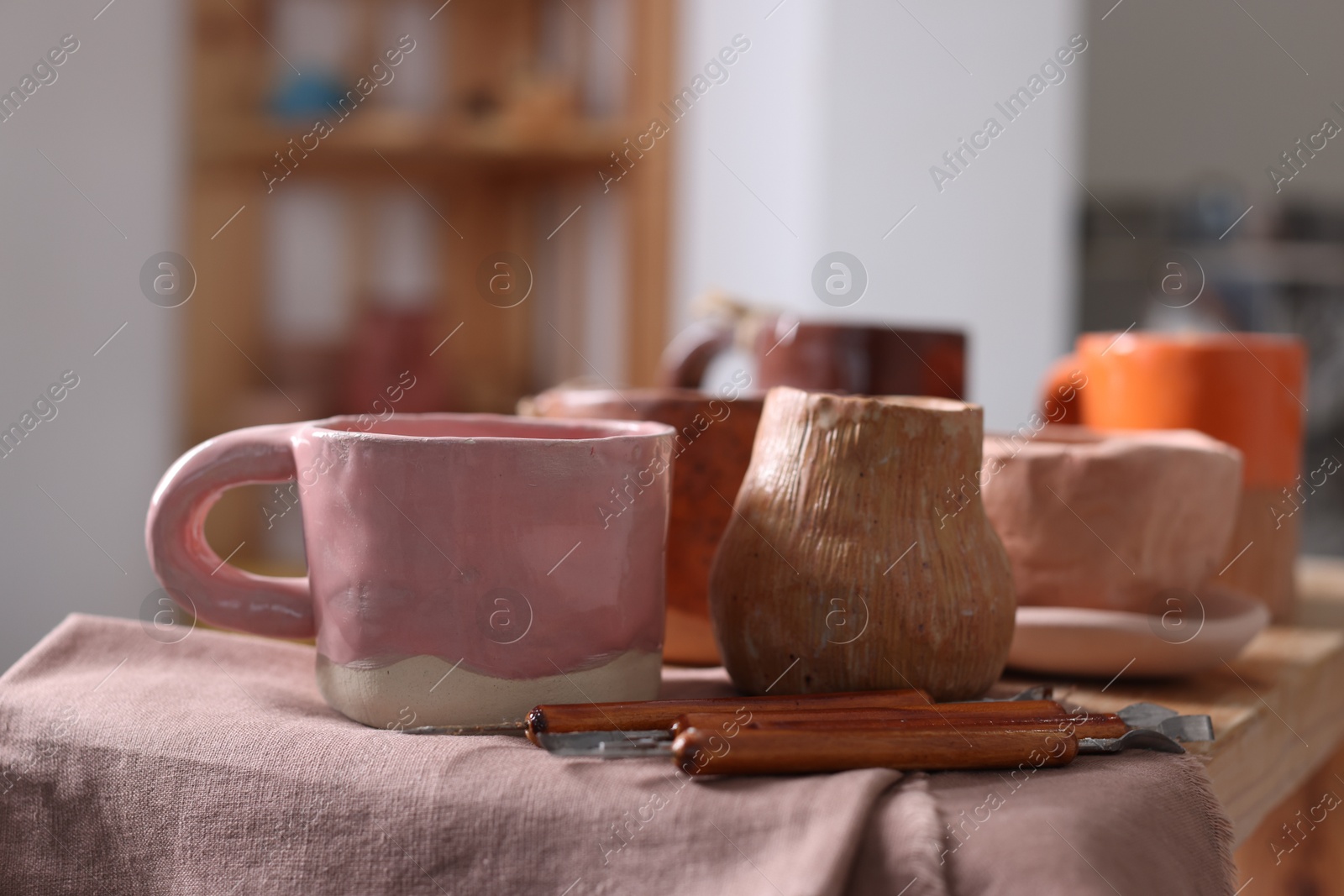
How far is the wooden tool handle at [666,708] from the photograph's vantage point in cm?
38

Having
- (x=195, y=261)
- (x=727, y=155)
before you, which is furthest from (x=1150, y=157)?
(x=195, y=261)

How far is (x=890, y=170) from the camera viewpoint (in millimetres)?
Answer: 1681

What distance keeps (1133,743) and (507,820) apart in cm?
21

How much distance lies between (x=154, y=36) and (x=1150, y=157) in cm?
267

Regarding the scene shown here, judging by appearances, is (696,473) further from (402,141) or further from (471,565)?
(402,141)

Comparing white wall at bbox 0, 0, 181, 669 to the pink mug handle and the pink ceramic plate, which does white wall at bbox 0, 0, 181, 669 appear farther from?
the pink ceramic plate

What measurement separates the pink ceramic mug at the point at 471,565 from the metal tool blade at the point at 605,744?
0.11 feet

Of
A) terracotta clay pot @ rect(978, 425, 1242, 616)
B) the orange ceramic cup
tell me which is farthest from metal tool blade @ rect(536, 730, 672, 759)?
the orange ceramic cup

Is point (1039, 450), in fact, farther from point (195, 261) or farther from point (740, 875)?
point (195, 261)

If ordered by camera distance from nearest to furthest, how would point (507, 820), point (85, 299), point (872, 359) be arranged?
1. point (507, 820)
2. point (872, 359)
3. point (85, 299)

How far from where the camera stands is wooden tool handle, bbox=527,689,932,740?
38cm

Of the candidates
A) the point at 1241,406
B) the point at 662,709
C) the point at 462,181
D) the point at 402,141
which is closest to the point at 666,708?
the point at 662,709

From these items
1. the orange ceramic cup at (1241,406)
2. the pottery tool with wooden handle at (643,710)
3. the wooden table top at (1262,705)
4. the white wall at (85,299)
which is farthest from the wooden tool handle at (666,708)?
the white wall at (85,299)

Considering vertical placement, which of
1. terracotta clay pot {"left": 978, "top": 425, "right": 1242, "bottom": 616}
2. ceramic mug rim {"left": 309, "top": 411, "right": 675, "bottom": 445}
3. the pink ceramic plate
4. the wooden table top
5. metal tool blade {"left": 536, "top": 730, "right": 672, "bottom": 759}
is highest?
ceramic mug rim {"left": 309, "top": 411, "right": 675, "bottom": 445}
